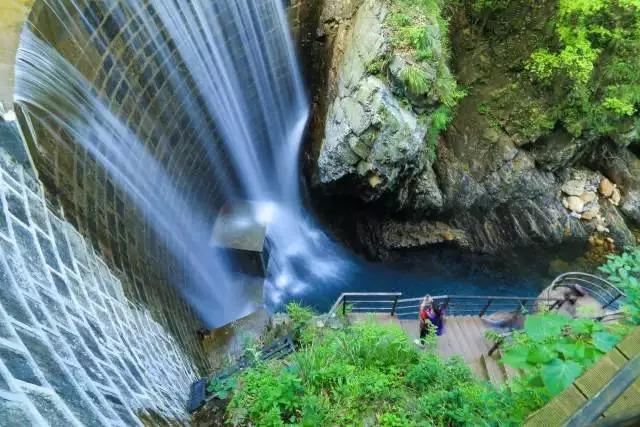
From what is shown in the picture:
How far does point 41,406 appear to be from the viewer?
1.95m

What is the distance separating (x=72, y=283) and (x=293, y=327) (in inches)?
129

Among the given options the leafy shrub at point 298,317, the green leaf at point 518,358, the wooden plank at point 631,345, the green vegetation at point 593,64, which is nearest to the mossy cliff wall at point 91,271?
the leafy shrub at point 298,317

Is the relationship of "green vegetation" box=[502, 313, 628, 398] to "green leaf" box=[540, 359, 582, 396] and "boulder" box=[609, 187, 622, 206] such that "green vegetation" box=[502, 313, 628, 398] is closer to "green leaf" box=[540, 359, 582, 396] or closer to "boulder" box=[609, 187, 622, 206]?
"green leaf" box=[540, 359, 582, 396]

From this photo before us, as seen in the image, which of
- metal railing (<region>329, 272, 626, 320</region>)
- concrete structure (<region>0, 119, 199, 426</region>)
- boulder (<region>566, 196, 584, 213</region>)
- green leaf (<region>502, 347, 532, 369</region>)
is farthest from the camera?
boulder (<region>566, 196, 584, 213</region>)

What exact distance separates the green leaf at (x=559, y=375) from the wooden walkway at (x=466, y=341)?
4.55 m

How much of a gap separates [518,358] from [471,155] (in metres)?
8.79

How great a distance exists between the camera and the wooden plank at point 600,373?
1561 mm

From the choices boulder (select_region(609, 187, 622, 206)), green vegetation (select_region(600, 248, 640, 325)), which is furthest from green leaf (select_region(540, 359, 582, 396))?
boulder (select_region(609, 187, 622, 206))

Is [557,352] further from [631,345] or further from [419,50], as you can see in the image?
[419,50]

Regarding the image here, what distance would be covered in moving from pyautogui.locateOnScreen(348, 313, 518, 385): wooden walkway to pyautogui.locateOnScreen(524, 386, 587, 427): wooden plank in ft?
16.1

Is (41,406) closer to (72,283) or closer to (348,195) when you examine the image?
(72,283)

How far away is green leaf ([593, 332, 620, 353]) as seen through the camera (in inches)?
81.2

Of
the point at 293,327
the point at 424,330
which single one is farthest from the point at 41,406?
the point at 424,330

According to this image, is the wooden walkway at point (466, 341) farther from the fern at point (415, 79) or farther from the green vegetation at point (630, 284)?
the green vegetation at point (630, 284)
